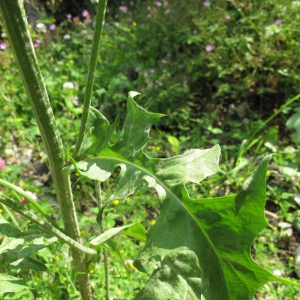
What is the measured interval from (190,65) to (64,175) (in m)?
2.33

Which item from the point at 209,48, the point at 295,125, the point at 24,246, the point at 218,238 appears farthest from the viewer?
the point at 209,48

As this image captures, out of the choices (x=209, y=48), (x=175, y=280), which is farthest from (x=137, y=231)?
(x=209, y=48)

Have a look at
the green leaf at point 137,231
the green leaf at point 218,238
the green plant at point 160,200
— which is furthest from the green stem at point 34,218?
the green leaf at point 218,238

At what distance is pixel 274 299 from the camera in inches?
62.9

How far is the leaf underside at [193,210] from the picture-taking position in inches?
29.2

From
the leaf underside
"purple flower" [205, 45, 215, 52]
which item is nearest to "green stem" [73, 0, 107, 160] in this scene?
the leaf underside

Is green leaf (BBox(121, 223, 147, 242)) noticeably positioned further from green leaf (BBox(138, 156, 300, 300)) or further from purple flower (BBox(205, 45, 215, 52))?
purple flower (BBox(205, 45, 215, 52))

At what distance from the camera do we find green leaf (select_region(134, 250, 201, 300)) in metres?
0.91

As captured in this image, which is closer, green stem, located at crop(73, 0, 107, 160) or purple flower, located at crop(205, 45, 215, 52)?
green stem, located at crop(73, 0, 107, 160)

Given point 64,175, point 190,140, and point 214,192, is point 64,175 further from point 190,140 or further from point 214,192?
point 190,140

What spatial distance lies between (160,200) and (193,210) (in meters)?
0.08

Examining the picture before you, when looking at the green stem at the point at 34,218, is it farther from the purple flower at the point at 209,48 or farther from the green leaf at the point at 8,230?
the purple flower at the point at 209,48

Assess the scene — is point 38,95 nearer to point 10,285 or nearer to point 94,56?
point 94,56

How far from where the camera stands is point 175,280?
0.95 m
